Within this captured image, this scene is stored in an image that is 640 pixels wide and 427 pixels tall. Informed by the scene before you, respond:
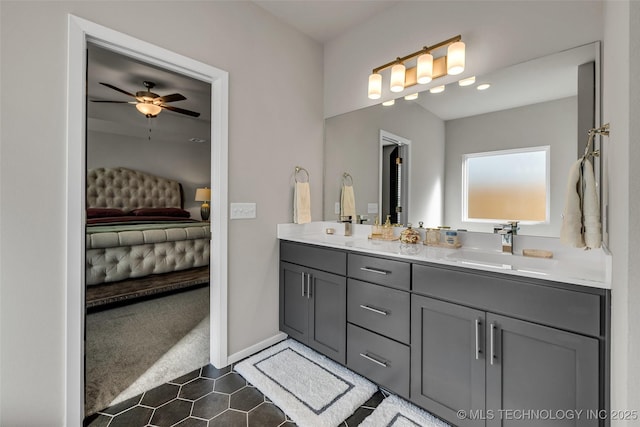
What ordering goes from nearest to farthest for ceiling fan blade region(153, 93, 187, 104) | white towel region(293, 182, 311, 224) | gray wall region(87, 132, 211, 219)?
1. white towel region(293, 182, 311, 224)
2. ceiling fan blade region(153, 93, 187, 104)
3. gray wall region(87, 132, 211, 219)

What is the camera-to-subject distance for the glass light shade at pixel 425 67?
187 centimetres

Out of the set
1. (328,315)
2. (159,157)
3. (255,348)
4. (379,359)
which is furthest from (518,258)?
(159,157)

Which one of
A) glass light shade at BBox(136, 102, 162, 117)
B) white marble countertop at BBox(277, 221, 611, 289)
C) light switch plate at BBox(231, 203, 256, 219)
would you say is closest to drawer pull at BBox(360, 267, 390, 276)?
white marble countertop at BBox(277, 221, 611, 289)

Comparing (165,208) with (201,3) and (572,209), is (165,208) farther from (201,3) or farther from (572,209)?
(572,209)

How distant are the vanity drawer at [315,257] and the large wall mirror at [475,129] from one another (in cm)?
61

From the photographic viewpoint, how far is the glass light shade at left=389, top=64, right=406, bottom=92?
2.03 metres

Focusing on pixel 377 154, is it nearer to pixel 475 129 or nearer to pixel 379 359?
pixel 475 129

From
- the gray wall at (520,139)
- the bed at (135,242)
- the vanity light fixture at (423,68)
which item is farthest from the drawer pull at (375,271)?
the bed at (135,242)

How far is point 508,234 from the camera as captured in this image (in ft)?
5.42

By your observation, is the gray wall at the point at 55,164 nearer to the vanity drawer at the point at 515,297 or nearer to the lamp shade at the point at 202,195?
the vanity drawer at the point at 515,297

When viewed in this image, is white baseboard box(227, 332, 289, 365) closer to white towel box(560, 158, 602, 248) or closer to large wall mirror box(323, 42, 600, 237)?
large wall mirror box(323, 42, 600, 237)

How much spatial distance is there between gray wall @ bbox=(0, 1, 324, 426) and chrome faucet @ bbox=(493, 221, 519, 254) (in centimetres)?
164

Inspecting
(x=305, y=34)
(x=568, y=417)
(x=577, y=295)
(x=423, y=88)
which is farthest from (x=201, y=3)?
(x=568, y=417)

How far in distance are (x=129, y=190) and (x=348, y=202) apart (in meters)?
4.53
